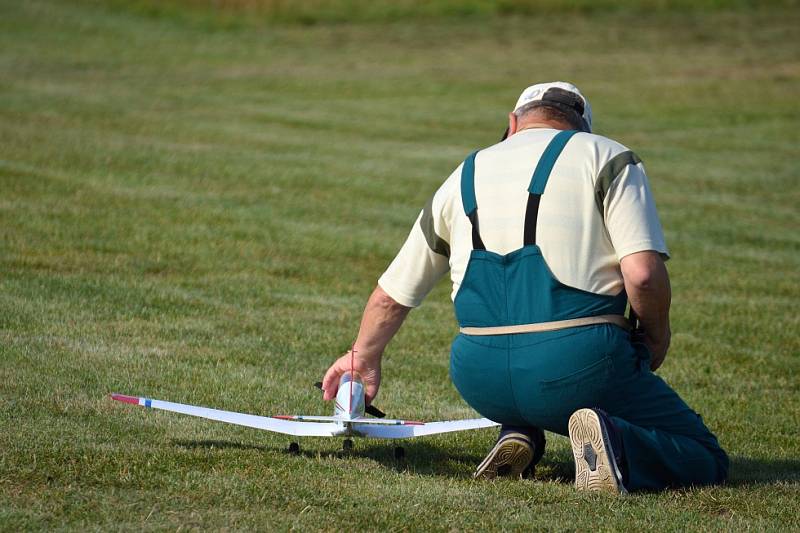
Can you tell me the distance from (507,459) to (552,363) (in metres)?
0.58

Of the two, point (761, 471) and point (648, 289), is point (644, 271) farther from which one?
point (761, 471)

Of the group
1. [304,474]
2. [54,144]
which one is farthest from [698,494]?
[54,144]

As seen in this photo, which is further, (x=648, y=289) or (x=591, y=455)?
(x=591, y=455)

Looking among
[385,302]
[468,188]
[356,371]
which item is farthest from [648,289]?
[356,371]

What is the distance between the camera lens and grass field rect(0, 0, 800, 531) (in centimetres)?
459

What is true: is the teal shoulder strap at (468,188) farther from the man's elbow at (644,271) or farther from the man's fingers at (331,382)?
the man's fingers at (331,382)

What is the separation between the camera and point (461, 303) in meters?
4.79

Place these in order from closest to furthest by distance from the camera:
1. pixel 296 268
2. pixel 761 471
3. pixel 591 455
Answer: pixel 591 455, pixel 761 471, pixel 296 268

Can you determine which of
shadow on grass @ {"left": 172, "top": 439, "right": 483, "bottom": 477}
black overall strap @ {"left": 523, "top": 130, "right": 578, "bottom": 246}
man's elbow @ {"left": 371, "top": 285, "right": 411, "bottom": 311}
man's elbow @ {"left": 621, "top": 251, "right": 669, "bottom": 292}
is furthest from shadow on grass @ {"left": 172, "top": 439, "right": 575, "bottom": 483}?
black overall strap @ {"left": 523, "top": 130, "right": 578, "bottom": 246}

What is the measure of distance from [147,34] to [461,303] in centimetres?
2762

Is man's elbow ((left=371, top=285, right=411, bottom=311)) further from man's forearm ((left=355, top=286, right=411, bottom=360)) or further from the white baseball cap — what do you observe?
the white baseball cap

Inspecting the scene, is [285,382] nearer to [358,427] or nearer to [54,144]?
[358,427]

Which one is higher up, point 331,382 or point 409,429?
point 331,382

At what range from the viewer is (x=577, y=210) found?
4.54m
